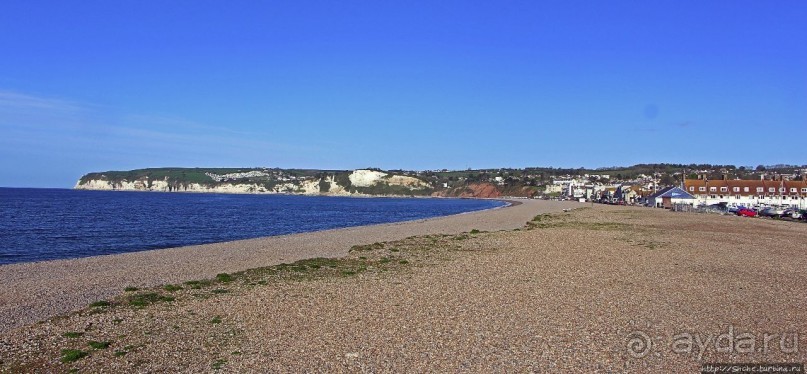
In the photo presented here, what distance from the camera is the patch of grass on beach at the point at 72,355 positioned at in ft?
27.4

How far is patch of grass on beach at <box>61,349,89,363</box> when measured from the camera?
8.35m

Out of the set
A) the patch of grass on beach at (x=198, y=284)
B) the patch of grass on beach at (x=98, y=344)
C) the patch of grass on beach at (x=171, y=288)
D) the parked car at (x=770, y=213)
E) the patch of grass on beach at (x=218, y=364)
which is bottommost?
the parked car at (x=770, y=213)

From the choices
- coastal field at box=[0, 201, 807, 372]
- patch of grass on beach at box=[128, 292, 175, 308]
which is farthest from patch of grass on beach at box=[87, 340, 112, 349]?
patch of grass on beach at box=[128, 292, 175, 308]

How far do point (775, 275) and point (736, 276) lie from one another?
1318 mm

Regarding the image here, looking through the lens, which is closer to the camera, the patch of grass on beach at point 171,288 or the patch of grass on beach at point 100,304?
the patch of grass on beach at point 100,304

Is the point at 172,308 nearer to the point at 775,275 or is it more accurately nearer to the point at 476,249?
the point at 476,249

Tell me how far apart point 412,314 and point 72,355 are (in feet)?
17.7

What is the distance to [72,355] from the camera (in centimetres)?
851

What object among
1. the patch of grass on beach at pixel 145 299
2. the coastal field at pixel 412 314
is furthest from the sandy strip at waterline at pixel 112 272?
the patch of grass on beach at pixel 145 299

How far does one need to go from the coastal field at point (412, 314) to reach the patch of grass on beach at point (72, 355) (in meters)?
0.05

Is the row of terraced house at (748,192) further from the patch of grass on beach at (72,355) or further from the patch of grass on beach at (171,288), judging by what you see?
the patch of grass on beach at (72,355)

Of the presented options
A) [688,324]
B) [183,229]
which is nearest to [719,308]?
[688,324]

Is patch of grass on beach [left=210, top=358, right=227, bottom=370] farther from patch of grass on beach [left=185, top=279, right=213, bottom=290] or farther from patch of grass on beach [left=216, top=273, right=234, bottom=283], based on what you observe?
patch of grass on beach [left=216, top=273, right=234, bottom=283]

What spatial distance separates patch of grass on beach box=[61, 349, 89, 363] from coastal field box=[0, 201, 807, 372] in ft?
0.17
